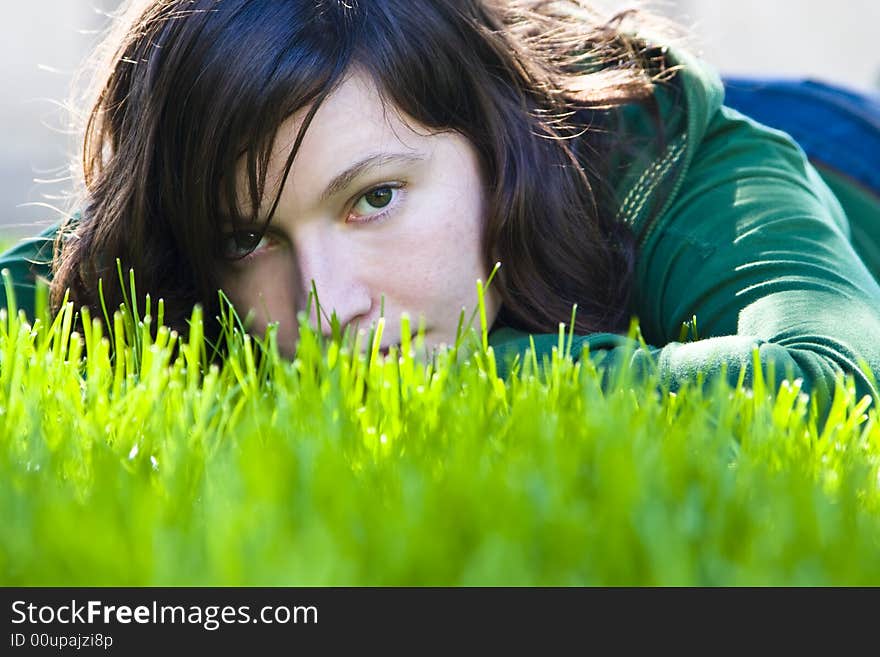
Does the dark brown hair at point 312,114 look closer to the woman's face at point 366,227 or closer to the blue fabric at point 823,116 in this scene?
the woman's face at point 366,227

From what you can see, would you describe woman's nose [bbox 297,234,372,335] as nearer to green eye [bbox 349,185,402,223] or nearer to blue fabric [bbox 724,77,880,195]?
green eye [bbox 349,185,402,223]

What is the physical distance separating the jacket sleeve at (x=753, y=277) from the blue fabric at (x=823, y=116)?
61 centimetres

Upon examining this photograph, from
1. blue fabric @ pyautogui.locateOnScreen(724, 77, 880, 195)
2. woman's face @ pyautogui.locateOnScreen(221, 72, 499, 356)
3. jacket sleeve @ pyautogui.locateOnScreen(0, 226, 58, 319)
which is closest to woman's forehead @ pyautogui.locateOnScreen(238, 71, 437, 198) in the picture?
woman's face @ pyautogui.locateOnScreen(221, 72, 499, 356)

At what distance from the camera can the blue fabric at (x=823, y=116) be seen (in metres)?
2.87

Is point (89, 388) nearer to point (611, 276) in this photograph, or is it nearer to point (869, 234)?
point (611, 276)

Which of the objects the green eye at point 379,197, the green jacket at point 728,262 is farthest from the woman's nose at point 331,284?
the green jacket at point 728,262

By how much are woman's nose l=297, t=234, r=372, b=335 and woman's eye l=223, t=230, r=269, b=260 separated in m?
0.12

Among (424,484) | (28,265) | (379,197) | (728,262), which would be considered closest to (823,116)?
(728,262)

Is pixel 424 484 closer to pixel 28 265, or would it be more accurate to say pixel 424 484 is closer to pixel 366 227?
pixel 366 227

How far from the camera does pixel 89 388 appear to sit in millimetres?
1202

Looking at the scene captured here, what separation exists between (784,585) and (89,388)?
0.80 m

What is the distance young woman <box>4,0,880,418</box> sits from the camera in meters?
1.82

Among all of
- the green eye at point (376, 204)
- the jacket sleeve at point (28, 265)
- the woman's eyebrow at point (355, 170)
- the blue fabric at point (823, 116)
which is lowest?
the jacket sleeve at point (28, 265)
